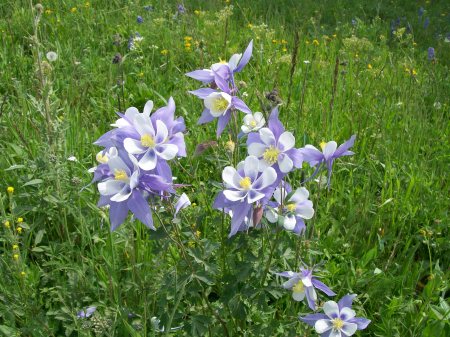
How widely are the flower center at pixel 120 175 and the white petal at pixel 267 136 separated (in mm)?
355

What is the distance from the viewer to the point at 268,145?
4.61 feet

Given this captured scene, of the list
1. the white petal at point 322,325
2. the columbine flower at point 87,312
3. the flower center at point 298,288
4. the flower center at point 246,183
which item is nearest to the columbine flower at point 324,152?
the flower center at point 246,183

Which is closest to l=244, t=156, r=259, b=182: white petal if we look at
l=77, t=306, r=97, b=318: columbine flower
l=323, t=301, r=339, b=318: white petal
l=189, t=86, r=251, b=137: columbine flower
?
l=189, t=86, r=251, b=137: columbine flower

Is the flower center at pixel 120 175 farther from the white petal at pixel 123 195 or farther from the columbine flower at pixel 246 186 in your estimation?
the columbine flower at pixel 246 186

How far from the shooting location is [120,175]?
4.22ft

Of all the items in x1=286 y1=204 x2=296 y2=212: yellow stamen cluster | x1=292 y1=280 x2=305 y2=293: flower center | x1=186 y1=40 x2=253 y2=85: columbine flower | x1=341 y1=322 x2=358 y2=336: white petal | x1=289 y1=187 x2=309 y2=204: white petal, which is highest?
x1=186 y1=40 x2=253 y2=85: columbine flower

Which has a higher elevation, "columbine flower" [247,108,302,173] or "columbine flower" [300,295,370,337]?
"columbine flower" [247,108,302,173]

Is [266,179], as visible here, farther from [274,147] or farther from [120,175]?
[120,175]

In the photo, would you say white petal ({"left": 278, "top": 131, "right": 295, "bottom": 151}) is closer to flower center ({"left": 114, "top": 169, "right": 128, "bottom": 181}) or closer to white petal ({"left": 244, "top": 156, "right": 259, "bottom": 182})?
white petal ({"left": 244, "top": 156, "right": 259, "bottom": 182})

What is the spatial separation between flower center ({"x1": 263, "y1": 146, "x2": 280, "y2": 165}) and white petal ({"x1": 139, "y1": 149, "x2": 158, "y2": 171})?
290 millimetres

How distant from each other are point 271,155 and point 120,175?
1.27ft

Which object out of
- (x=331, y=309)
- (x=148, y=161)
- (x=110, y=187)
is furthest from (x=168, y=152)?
(x=331, y=309)

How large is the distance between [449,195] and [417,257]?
0.46 meters

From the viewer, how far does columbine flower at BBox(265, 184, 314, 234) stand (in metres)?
1.51
